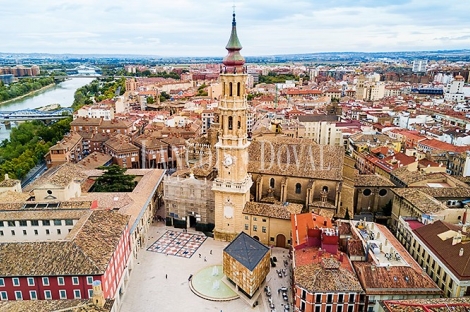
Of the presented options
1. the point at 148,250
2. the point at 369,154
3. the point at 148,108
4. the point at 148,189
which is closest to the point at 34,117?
the point at 148,108

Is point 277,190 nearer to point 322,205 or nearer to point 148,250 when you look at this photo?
point 322,205

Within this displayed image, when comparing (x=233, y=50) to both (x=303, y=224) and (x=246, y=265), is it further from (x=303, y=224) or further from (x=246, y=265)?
(x=246, y=265)

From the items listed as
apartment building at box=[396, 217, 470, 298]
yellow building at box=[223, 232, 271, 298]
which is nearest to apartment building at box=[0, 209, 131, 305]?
yellow building at box=[223, 232, 271, 298]

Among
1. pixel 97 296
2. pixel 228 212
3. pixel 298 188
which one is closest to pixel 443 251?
pixel 298 188

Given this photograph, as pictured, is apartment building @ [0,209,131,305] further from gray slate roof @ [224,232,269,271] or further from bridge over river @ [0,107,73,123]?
bridge over river @ [0,107,73,123]

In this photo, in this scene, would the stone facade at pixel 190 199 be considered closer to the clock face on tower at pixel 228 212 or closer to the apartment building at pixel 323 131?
the clock face on tower at pixel 228 212

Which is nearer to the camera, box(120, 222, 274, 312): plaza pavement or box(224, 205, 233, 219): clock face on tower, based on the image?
box(120, 222, 274, 312): plaza pavement
